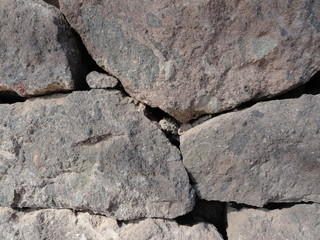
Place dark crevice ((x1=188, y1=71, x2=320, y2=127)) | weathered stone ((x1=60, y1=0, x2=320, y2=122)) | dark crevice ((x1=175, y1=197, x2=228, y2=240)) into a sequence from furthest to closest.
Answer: dark crevice ((x1=175, y1=197, x2=228, y2=240)) < dark crevice ((x1=188, y1=71, x2=320, y2=127)) < weathered stone ((x1=60, y1=0, x2=320, y2=122))

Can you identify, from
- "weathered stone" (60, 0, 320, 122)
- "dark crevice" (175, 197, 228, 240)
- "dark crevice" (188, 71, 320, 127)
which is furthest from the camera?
"dark crevice" (175, 197, 228, 240)

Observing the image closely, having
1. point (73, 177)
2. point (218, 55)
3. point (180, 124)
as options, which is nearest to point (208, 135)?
point (180, 124)

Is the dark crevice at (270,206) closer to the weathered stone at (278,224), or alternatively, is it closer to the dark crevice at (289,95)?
the weathered stone at (278,224)

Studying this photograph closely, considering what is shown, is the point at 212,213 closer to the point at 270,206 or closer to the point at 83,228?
the point at 270,206

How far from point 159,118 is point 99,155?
25cm

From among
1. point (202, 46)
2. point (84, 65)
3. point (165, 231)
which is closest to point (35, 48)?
point (84, 65)

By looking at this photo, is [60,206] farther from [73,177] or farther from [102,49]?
[102,49]

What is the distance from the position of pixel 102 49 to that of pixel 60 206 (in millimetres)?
566

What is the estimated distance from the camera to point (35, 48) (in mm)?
1223

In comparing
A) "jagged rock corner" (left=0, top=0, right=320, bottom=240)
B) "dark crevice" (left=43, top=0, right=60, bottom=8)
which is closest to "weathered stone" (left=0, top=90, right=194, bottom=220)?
"jagged rock corner" (left=0, top=0, right=320, bottom=240)

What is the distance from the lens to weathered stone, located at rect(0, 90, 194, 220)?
1237mm

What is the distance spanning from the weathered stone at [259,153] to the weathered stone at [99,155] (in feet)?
0.26

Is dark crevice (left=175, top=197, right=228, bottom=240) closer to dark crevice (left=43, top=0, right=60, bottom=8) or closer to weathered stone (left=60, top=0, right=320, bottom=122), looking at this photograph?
weathered stone (left=60, top=0, right=320, bottom=122)

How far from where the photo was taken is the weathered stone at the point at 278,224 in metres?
1.22
